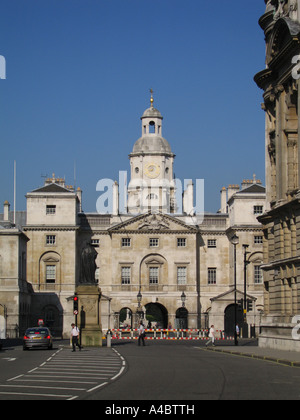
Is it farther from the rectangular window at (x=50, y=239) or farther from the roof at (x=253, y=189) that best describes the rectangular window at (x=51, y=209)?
the roof at (x=253, y=189)

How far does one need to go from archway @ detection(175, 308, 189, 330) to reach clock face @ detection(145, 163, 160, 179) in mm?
21019

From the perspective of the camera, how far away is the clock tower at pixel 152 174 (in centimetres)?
10931

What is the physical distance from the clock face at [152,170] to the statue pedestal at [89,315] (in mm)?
57528

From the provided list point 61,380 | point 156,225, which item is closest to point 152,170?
point 156,225

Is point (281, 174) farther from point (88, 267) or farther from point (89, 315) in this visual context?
point (89, 315)

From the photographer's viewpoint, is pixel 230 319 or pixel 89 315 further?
pixel 230 319

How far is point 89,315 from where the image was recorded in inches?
2089

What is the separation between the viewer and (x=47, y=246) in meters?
94.7

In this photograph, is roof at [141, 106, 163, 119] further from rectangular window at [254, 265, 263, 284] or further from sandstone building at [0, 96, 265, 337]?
rectangular window at [254, 265, 263, 284]

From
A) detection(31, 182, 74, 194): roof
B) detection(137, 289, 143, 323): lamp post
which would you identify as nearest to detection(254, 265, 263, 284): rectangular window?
detection(137, 289, 143, 323): lamp post

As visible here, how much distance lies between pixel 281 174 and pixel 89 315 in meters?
15.0

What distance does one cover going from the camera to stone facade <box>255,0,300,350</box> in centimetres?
4372

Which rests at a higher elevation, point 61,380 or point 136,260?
point 136,260
